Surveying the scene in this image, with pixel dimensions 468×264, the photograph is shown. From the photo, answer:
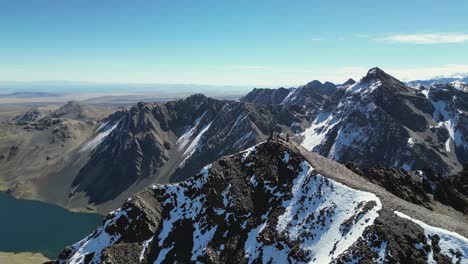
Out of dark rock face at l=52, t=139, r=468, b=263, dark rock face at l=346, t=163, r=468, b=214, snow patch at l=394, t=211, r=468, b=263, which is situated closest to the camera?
snow patch at l=394, t=211, r=468, b=263

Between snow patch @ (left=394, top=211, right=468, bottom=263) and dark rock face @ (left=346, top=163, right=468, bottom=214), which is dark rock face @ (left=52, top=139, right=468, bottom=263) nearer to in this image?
snow patch @ (left=394, top=211, right=468, bottom=263)

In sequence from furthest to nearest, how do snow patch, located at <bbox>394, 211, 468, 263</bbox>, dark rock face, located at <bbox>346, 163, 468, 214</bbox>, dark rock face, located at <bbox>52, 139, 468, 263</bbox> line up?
dark rock face, located at <bbox>346, 163, 468, 214</bbox> → dark rock face, located at <bbox>52, 139, 468, 263</bbox> → snow patch, located at <bbox>394, 211, 468, 263</bbox>

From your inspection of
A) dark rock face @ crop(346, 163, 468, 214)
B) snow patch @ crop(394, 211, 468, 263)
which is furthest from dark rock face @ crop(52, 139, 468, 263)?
dark rock face @ crop(346, 163, 468, 214)

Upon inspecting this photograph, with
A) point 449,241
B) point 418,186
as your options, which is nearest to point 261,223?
point 449,241

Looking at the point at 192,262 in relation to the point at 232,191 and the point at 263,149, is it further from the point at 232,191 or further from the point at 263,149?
the point at 263,149

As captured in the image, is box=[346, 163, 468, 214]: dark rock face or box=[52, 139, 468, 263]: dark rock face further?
box=[346, 163, 468, 214]: dark rock face

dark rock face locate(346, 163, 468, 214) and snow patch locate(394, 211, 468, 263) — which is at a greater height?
snow patch locate(394, 211, 468, 263)

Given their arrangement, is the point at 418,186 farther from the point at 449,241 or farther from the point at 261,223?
the point at 449,241

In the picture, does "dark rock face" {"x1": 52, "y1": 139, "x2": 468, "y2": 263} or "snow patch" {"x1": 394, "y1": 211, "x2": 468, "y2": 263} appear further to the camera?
"dark rock face" {"x1": 52, "y1": 139, "x2": 468, "y2": 263}

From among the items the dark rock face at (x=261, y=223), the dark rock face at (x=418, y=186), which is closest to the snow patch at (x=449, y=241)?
the dark rock face at (x=261, y=223)
